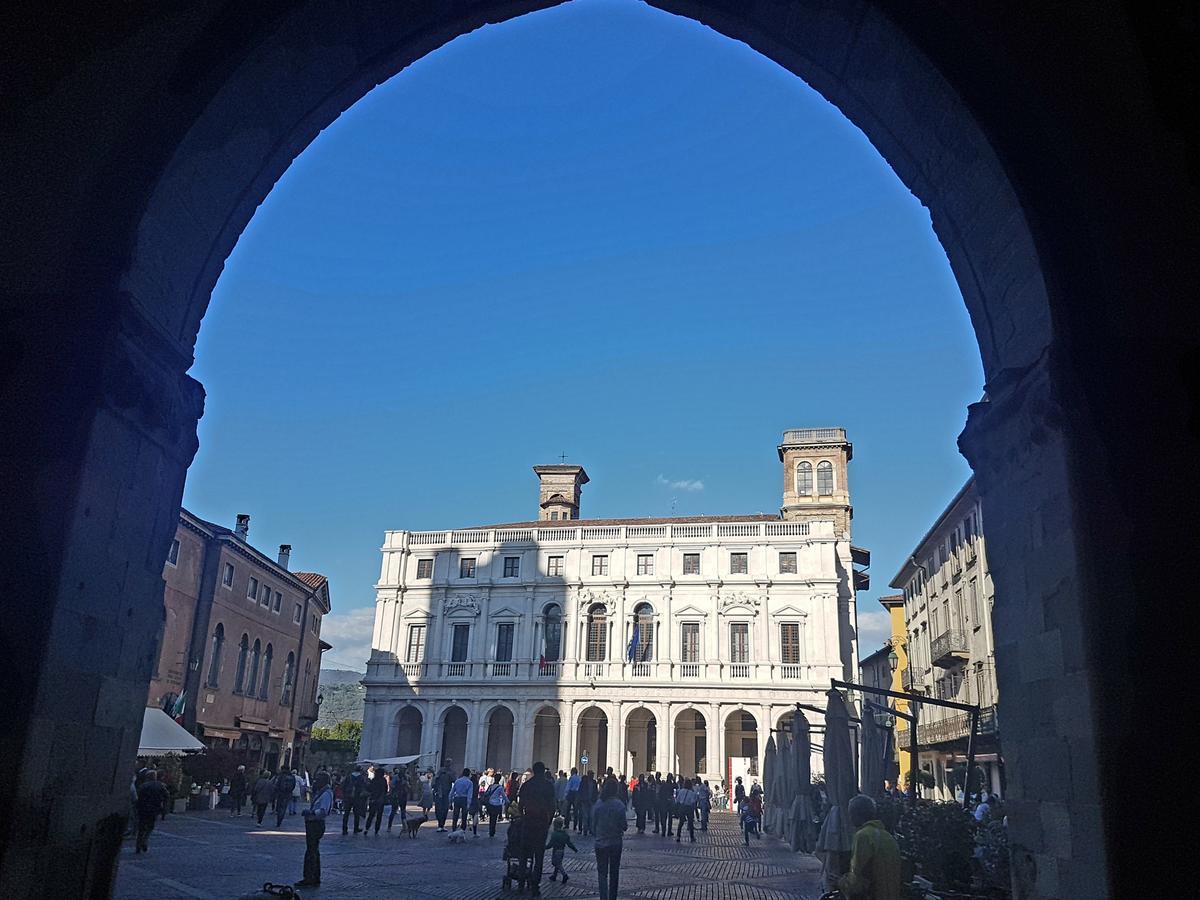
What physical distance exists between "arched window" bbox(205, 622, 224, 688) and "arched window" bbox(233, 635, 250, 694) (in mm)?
1888

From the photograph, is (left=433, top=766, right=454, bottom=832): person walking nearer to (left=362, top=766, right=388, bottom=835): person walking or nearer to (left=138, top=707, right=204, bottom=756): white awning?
(left=362, top=766, right=388, bottom=835): person walking

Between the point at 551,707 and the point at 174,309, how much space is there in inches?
1594

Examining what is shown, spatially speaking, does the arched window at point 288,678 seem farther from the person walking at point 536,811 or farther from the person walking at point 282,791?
the person walking at point 536,811

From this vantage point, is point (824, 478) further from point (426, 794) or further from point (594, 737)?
point (426, 794)

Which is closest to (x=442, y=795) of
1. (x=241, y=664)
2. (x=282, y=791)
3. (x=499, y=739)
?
(x=282, y=791)

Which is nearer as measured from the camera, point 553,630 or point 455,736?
point 553,630

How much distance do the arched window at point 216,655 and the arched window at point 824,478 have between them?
33198 millimetres

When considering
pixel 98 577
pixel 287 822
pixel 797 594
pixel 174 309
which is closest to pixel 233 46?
pixel 174 309

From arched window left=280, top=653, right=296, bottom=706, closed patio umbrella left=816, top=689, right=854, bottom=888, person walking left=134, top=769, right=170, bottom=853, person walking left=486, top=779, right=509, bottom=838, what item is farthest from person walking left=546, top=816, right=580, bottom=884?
arched window left=280, top=653, right=296, bottom=706

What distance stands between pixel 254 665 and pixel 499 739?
13.9m

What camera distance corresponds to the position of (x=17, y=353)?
5.74m

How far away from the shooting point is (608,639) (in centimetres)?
4444

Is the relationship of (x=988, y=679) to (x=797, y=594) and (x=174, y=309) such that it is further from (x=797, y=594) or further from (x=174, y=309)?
(x=174, y=309)

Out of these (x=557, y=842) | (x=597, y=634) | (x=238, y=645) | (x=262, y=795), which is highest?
(x=597, y=634)
